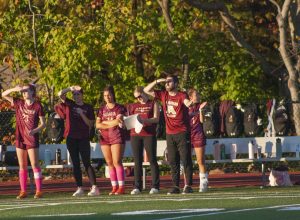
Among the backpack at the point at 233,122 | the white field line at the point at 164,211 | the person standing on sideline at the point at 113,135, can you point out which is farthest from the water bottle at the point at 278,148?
the white field line at the point at 164,211

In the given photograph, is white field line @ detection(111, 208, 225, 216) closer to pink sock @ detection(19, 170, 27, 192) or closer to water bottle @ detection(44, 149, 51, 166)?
pink sock @ detection(19, 170, 27, 192)

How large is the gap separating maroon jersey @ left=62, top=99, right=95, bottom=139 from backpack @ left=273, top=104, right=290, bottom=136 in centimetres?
509

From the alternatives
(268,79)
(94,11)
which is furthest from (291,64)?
(94,11)

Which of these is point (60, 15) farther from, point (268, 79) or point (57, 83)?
point (268, 79)

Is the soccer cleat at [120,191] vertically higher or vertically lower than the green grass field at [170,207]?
higher

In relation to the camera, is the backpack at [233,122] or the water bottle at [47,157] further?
the backpack at [233,122]

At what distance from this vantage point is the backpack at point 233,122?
27.2 metres

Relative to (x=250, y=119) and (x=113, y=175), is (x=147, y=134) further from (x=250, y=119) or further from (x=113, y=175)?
(x=250, y=119)

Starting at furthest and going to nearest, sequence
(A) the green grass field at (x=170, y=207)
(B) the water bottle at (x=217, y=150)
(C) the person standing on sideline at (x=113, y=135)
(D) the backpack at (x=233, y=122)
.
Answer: (D) the backpack at (x=233, y=122)
(B) the water bottle at (x=217, y=150)
(C) the person standing on sideline at (x=113, y=135)
(A) the green grass field at (x=170, y=207)

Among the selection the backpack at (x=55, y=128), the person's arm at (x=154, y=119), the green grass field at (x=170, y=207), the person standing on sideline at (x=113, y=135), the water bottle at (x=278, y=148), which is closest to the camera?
the green grass field at (x=170, y=207)

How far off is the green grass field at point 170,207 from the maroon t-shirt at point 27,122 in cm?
157

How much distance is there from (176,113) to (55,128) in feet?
19.8

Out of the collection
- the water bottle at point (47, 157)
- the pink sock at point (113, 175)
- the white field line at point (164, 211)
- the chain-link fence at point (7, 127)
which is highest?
the chain-link fence at point (7, 127)

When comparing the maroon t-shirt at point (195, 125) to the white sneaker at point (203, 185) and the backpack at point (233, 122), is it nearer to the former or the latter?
the white sneaker at point (203, 185)
